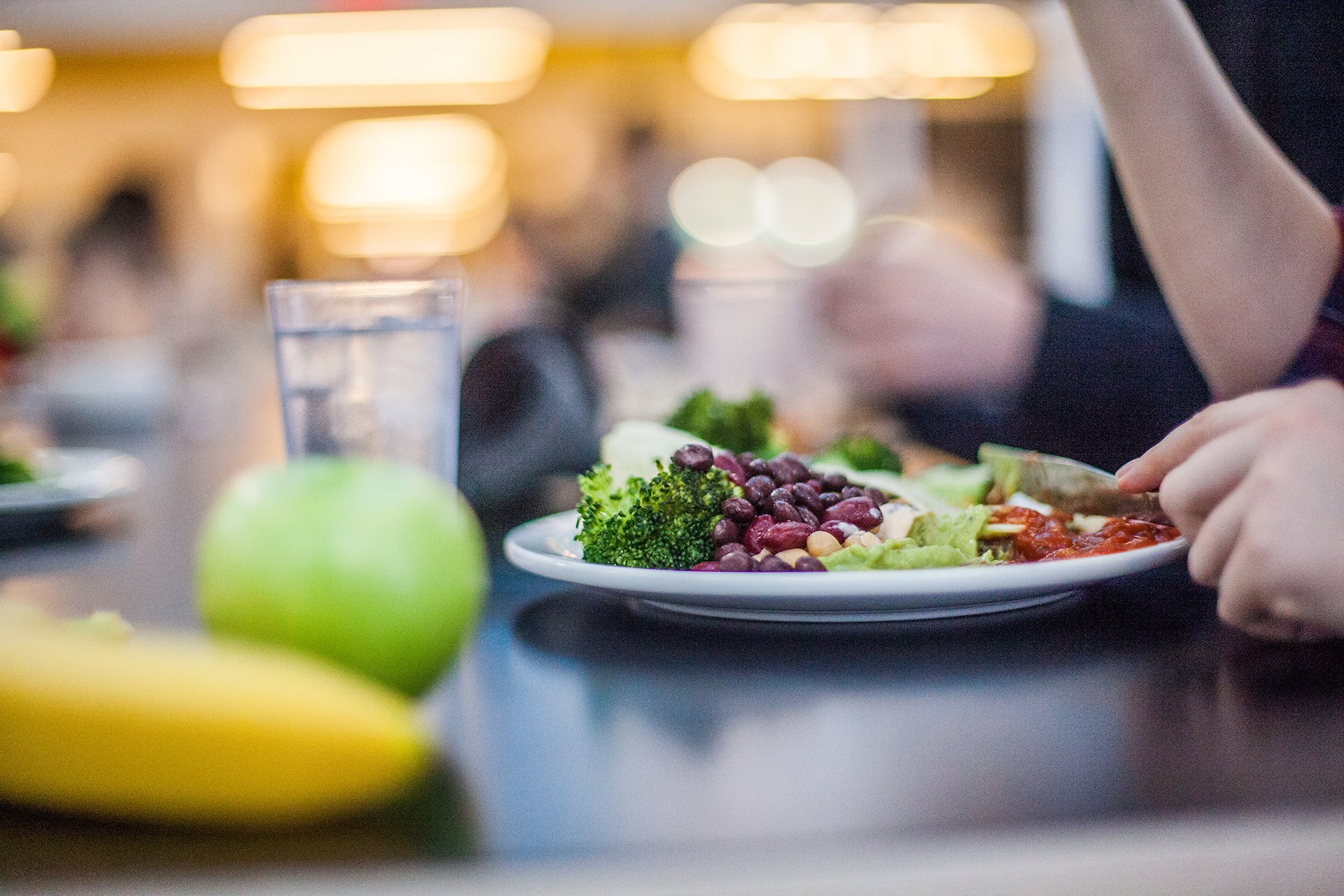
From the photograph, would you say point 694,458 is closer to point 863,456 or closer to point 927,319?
point 863,456

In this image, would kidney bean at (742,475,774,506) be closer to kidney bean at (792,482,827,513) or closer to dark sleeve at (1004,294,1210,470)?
kidney bean at (792,482,827,513)

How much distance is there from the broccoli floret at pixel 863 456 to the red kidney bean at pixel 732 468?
238mm

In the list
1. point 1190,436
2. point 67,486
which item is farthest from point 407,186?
point 1190,436

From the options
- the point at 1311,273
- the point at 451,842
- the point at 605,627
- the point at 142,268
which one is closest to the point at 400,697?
the point at 451,842

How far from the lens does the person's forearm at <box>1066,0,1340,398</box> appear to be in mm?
842

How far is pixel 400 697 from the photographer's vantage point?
47cm

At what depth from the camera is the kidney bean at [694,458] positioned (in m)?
0.69

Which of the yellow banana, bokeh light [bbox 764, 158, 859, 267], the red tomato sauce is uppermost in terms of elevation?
the yellow banana

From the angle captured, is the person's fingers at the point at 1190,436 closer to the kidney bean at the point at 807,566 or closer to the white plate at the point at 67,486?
the kidney bean at the point at 807,566

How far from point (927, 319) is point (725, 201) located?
6.16 m

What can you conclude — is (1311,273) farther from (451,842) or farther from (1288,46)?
(451,842)

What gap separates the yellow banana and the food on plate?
29 centimetres

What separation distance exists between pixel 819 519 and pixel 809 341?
1.08 m

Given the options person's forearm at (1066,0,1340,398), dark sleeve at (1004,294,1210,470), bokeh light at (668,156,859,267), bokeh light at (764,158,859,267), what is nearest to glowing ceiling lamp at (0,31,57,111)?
bokeh light at (668,156,859,267)
